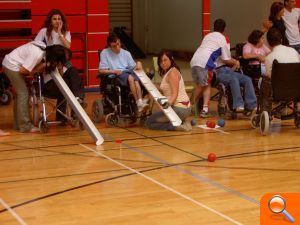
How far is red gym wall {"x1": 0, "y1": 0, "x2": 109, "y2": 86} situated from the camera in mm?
10109

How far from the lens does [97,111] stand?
7.80m

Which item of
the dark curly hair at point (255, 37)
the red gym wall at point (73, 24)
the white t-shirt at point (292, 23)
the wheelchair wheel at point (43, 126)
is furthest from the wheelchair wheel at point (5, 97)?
the white t-shirt at point (292, 23)

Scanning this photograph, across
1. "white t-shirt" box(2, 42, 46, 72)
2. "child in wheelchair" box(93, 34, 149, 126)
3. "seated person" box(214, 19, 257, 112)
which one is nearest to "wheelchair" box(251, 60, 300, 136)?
"seated person" box(214, 19, 257, 112)

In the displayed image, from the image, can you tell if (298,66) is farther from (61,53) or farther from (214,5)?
(214,5)

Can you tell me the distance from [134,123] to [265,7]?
21.0 ft

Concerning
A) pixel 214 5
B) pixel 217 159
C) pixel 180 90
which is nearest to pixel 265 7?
pixel 214 5

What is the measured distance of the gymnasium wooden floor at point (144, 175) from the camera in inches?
171

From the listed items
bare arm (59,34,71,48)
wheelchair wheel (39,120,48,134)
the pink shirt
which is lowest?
wheelchair wheel (39,120,48,134)

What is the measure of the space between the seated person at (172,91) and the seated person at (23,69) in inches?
53.5

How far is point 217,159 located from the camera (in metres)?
5.91

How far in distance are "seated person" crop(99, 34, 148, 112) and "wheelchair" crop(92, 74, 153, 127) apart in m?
0.08

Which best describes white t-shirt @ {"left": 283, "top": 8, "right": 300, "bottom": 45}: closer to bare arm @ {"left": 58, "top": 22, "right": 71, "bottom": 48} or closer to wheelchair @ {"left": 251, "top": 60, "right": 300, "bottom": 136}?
wheelchair @ {"left": 251, "top": 60, "right": 300, "bottom": 136}

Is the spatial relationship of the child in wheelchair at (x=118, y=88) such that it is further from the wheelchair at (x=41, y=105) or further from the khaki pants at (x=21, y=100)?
the khaki pants at (x=21, y=100)

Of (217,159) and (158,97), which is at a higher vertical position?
(158,97)
